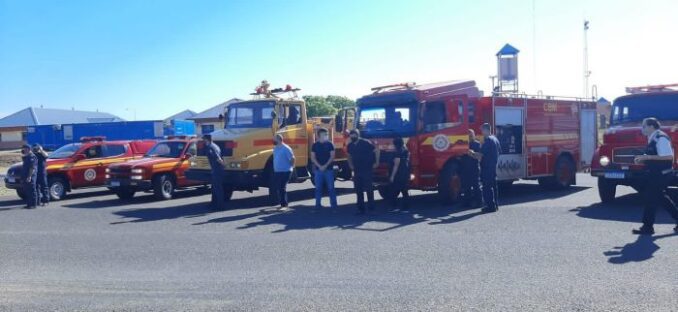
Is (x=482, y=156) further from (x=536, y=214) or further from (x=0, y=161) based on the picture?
(x=0, y=161)

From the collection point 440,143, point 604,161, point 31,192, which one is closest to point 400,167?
point 440,143

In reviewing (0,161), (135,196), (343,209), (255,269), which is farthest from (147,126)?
(255,269)

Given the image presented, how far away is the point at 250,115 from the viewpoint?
14805mm

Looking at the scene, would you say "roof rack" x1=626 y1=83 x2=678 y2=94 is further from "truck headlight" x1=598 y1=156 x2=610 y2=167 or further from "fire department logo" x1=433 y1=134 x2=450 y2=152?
"fire department logo" x1=433 y1=134 x2=450 y2=152

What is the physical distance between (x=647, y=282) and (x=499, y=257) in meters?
1.81

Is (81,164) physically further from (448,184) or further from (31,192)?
(448,184)

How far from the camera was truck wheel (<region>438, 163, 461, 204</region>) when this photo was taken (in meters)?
12.9

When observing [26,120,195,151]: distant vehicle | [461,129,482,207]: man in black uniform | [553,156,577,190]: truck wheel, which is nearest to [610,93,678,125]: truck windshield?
[553,156,577,190]: truck wheel

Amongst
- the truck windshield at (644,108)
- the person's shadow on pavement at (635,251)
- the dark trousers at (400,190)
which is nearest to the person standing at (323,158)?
the dark trousers at (400,190)

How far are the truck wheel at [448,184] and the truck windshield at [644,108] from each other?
4002 mm

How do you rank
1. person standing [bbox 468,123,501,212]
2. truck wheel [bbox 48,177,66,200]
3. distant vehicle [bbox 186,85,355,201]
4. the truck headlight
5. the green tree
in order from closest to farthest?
person standing [bbox 468,123,501,212] < the truck headlight < distant vehicle [bbox 186,85,355,201] < truck wheel [bbox 48,177,66,200] < the green tree

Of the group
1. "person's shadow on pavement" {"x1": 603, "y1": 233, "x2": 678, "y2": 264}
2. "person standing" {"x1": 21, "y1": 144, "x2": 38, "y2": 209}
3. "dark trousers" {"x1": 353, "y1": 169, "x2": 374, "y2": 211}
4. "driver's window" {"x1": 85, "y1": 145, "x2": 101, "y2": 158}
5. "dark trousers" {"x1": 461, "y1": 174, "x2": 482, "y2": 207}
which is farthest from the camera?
"driver's window" {"x1": 85, "y1": 145, "x2": 101, "y2": 158}

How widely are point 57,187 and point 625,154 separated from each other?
14542mm

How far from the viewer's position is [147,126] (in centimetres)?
3459
